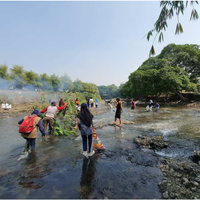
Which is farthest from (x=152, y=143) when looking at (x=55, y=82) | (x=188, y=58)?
(x=55, y=82)

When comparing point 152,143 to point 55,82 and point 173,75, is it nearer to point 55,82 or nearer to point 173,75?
point 173,75

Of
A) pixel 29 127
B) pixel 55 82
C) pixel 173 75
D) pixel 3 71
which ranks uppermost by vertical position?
pixel 3 71

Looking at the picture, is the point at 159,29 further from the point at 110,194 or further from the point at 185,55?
the point at 185,55

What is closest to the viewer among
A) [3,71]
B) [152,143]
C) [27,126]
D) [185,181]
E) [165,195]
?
[165,195]

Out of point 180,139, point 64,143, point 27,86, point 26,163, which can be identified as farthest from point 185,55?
point 27,86

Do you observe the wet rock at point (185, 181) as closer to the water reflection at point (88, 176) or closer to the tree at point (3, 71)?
the water reflection at point (88, 176)

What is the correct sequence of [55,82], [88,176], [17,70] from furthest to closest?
[55,82] → [17,70] → [88,176]

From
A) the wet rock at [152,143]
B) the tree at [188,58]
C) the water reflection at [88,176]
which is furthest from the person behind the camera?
the tree at [188,58]

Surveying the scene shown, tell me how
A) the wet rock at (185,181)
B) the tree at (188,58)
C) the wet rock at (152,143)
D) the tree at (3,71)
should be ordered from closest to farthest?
the wet rock at (185,181) < the wet rock at (152,143) < the tree at (188,58) < the tree at (3,71)

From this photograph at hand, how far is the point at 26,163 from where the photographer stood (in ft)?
14.1

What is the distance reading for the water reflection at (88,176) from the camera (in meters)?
2.91

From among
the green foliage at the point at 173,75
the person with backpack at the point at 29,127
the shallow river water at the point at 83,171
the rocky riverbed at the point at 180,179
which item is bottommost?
the shallow river water at the point at 83,171

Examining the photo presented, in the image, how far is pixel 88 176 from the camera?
3520 mm

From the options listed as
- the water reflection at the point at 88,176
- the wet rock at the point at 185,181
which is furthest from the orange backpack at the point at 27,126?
the wet rock at the point at 185,181
